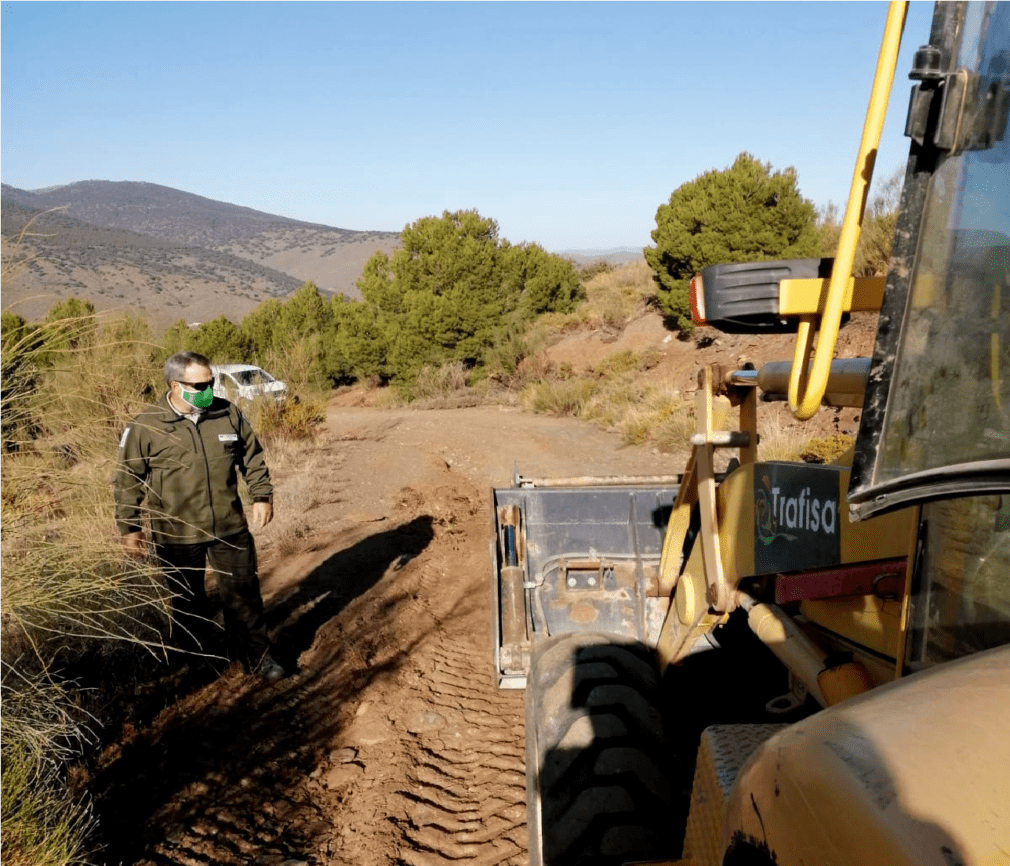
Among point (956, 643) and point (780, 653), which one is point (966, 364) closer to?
point (956, 643)

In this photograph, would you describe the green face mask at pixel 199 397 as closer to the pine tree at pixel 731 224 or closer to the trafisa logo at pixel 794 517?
the trafisa logo at pixel 794 517

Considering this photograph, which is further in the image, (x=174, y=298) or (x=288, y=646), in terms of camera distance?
(x=174, y=298)

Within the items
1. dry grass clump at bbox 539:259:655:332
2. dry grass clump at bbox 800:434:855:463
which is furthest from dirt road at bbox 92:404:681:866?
dry grass clump at bbox 539:259:655:332

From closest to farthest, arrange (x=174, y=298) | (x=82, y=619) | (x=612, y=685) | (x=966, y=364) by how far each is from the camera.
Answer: (x=966, y=364) < (x=612, y=685) < (x=82, y=619) < (x=174, y=298)

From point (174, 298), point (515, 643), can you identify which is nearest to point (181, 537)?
point (515, 643)

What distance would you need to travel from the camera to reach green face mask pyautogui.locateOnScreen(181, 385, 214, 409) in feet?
15.2

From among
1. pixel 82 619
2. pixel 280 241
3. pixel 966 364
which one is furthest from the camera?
pixel 280 241

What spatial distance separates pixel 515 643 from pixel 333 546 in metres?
4.64

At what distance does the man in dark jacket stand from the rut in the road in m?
1.06

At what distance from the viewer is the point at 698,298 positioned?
1.71m

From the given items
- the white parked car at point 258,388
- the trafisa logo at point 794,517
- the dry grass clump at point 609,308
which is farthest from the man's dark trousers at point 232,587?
the dry grass clump at point 609,308

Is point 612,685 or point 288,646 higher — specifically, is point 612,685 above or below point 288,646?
above

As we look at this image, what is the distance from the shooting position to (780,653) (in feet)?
7.19

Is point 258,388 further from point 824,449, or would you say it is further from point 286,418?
point 824,449
